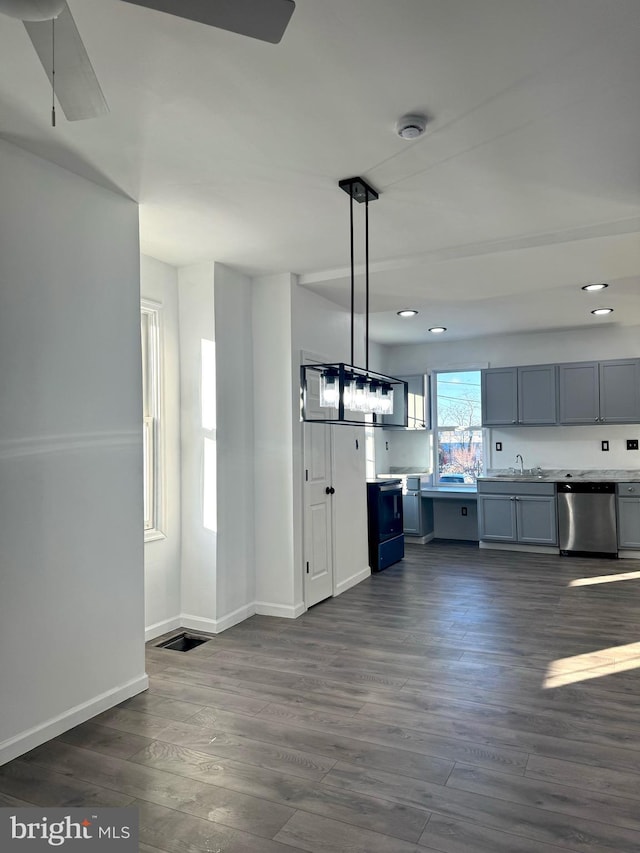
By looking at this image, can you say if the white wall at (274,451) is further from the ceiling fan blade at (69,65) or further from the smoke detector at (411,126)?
the ceiling fan blade at (69,65)

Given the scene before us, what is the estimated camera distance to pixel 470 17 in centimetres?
189

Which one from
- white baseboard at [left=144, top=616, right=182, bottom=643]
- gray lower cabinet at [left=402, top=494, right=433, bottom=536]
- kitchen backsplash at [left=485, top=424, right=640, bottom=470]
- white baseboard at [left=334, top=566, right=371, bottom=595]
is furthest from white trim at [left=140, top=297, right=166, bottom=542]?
kitchen backsplash at [left=485, top=424, right=640, bottom=470]

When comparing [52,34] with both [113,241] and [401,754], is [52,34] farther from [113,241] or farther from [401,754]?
[401,754]

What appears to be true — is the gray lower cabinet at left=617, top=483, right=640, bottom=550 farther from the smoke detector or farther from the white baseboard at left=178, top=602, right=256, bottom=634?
the smoke detector

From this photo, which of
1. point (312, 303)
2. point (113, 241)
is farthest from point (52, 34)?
point (312, 303)

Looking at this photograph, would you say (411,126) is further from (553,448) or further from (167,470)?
(553,448)

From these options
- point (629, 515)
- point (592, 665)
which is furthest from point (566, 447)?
point (592, 665)

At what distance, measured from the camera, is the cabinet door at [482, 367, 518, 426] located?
7.20 meters

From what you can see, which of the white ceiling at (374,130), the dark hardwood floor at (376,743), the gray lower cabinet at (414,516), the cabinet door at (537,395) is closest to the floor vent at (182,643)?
the dark hardwood floor at (376,743)

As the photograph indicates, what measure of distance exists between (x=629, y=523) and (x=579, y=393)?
5.05 ft

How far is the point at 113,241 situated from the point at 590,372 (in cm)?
560

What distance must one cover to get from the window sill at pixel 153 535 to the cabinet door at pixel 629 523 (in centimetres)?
489

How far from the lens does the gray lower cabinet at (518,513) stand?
6.75 meters

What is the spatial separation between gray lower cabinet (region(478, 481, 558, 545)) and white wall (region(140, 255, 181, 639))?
13.2 ft
